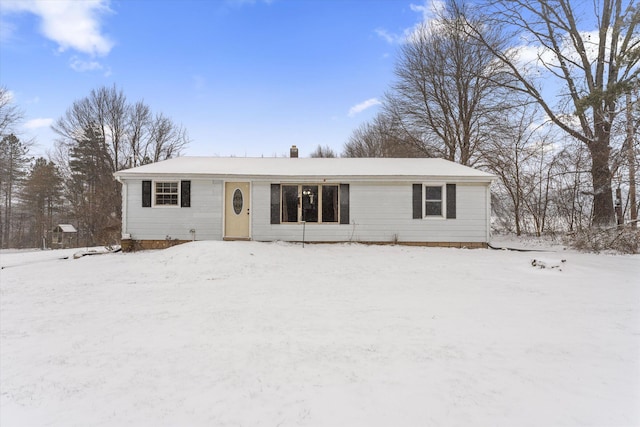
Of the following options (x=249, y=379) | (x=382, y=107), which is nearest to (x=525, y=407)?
(x=249, y=379)

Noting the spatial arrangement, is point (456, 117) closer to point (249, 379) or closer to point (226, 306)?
point (226, 306)

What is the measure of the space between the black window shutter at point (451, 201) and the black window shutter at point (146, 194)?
11115 millimetres

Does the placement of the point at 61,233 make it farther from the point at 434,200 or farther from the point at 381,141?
the point at 381,141

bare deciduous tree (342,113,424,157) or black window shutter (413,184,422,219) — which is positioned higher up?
bare deciduous tree (342,113,424,157)

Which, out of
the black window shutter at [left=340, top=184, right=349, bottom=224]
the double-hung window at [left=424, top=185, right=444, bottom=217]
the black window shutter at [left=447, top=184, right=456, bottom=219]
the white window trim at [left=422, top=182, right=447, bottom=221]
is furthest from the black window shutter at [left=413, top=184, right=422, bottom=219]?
the black window shutter at [left=340, top=184, right=349, bottom=224]

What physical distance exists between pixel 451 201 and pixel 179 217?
33.3 feet

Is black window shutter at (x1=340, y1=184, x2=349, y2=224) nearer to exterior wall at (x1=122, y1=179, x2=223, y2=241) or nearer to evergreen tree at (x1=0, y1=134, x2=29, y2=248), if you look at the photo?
exterior wall at (x1=122, y1=179, x2=223, y2=241)

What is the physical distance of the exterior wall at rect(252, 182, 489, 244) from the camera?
11008mm

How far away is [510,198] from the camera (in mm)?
16000

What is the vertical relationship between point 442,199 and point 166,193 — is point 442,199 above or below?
below

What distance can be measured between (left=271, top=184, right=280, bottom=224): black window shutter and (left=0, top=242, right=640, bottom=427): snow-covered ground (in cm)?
433

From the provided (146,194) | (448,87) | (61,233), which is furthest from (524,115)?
(61,233)

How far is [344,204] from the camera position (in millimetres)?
11141

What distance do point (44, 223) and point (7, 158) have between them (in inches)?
204
